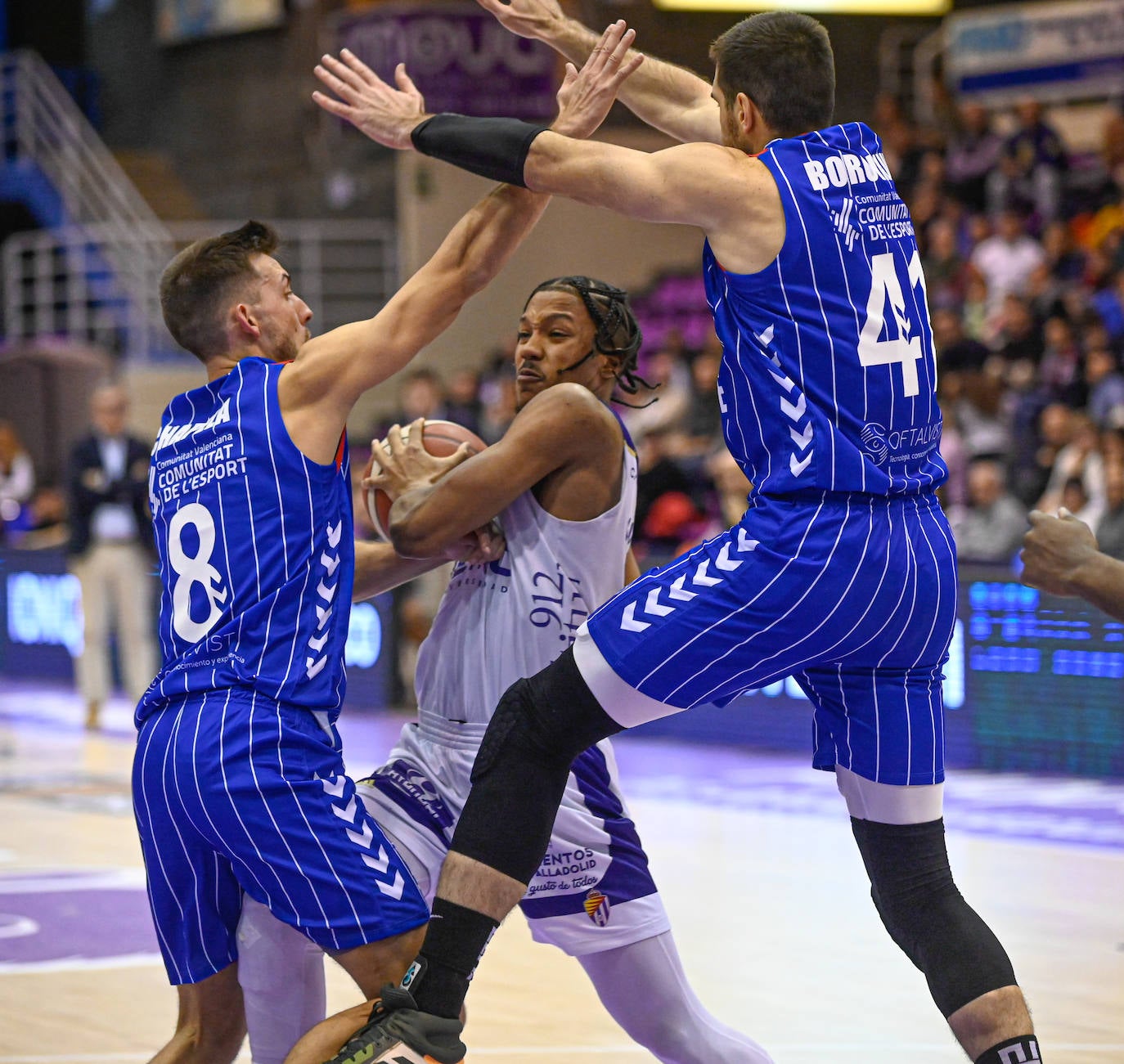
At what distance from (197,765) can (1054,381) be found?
9.73 m

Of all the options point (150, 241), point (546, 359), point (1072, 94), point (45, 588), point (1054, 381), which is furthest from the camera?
point (150, 241)

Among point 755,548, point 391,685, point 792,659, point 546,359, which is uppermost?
point 546,359

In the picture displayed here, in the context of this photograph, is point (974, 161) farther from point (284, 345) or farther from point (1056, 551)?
point (284, 345)

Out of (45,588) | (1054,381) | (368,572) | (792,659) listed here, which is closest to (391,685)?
(45,588)

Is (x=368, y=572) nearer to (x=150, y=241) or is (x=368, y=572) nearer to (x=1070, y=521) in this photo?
(x=1070, y=521)

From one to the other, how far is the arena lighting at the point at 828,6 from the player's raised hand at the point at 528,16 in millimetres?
14310

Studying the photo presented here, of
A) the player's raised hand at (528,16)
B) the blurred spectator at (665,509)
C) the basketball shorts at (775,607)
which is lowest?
the blurred spectator at (665,509)

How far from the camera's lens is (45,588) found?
14648 millimetres

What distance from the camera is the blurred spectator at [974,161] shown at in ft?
48.1

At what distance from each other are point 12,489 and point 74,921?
34.7 feet

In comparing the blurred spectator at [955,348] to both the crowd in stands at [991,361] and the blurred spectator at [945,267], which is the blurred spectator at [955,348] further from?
the blurred spectator at [945,267]

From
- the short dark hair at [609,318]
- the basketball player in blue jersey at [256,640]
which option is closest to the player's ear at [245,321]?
the basketball player in blue jersey at [256,640]

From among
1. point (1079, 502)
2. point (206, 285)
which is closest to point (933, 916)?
point (206, 285)

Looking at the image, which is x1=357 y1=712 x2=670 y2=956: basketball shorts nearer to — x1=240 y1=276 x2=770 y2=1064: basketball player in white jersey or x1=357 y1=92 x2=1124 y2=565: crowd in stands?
x1=240 y1=276 x2=770 y2=1064: basketball player in white jersey
